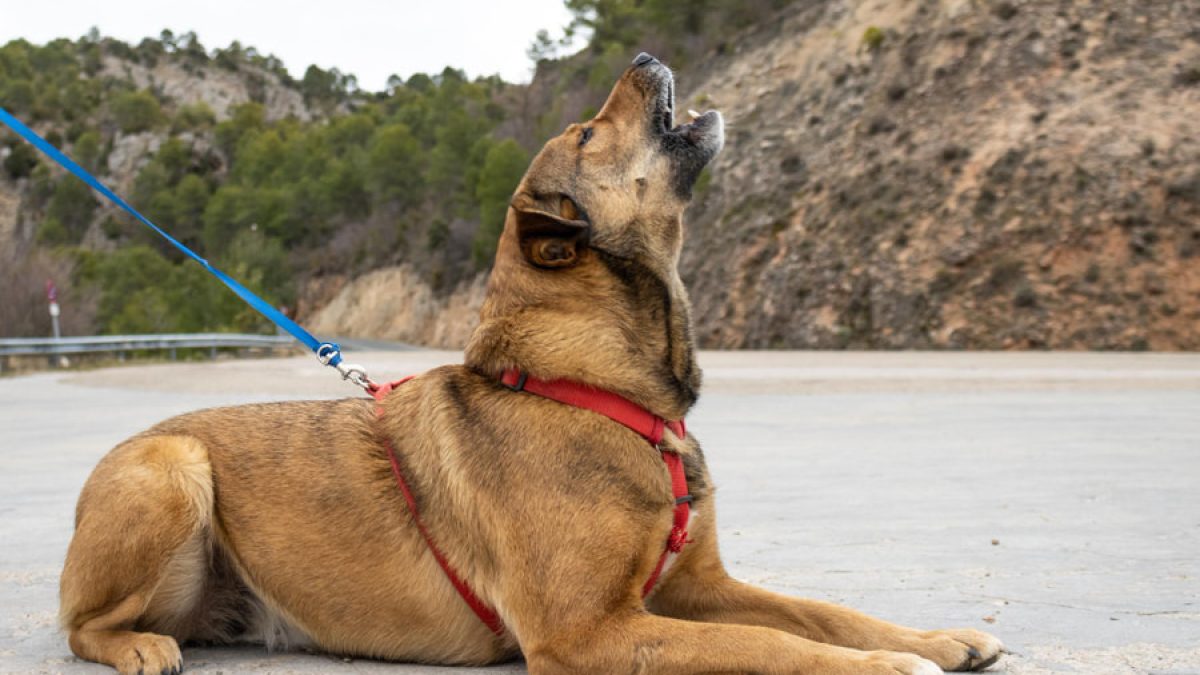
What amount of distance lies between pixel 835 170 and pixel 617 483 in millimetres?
48952

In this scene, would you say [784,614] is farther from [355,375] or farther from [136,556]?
[355,375]

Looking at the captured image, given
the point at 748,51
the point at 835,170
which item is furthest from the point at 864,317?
the point at 748,51

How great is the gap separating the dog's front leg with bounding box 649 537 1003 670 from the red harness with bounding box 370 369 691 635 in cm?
22

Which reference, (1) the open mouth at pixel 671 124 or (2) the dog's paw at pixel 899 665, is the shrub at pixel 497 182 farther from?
(2) the dog's paw at pixel 899 665

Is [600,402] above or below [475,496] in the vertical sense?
above

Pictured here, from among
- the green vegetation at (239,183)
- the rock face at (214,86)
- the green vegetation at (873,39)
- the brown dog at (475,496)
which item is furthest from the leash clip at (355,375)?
the rock face at (214,86)

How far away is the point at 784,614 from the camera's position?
4328 mm

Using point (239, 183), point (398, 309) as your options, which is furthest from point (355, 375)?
point (239, 183)

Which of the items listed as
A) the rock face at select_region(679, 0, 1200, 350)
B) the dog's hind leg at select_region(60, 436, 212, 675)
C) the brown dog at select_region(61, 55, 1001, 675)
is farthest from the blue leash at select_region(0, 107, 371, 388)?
the rock face at select_region(679, 0, 1200, 350)

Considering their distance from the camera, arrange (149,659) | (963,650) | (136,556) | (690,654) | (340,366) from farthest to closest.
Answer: (340,366), (136,556), (149,659), (963,650), (690,654)

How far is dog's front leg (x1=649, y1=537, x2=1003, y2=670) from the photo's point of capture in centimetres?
411

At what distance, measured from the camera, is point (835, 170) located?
51.3 meters

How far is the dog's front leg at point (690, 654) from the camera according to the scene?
3.61 m

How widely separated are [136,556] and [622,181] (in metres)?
2.17
